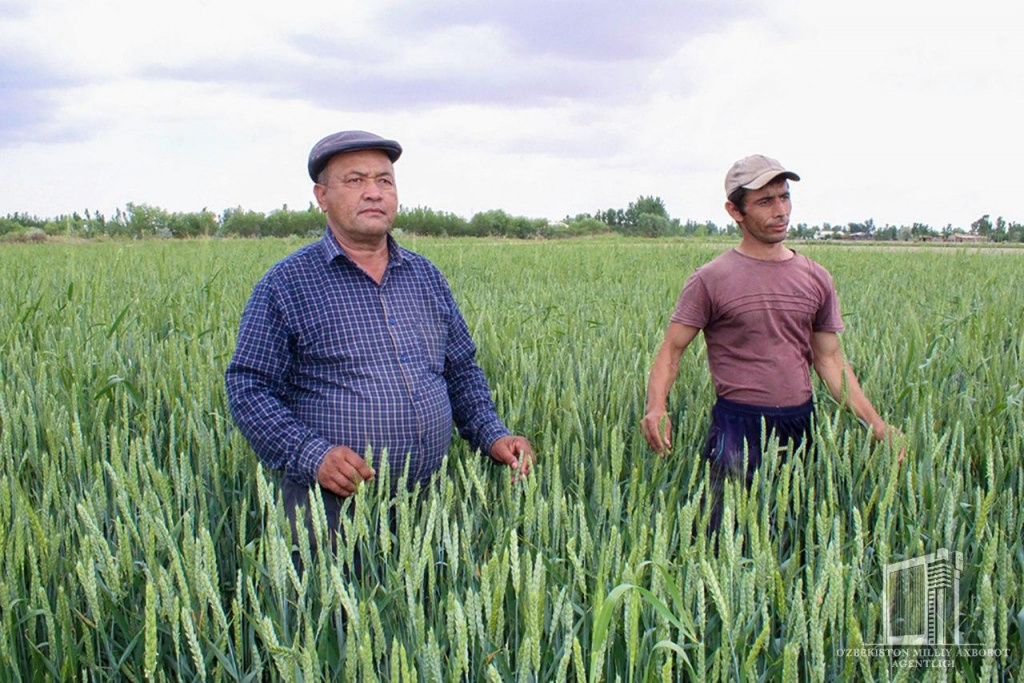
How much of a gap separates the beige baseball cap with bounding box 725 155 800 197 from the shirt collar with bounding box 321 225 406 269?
898 millimetres

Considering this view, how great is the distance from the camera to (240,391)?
1.92 metres

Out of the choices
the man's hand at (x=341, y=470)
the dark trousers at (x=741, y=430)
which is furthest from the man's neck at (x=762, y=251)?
the man's hand at (x=341, y=470)

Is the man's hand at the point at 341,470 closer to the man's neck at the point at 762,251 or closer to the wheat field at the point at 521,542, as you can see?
the wheat field at the point at 521,542

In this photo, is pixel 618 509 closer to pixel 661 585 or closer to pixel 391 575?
pixel 661 585

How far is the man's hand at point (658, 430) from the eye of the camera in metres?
2.26

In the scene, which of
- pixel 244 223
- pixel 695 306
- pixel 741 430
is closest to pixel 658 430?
pixel 741 430

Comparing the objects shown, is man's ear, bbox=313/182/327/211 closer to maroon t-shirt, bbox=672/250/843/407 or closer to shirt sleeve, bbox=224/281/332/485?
shirt sleeve, bbox=224/281/332/485

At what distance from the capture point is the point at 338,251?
1989 mm

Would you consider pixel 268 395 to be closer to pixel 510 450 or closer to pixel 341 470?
pixel 341 470

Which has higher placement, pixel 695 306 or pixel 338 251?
pixel 338 251

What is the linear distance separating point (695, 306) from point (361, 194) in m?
0.95

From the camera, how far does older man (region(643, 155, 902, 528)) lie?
7.51 ft

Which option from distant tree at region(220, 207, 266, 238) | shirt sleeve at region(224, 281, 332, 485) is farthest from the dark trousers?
distant tree at region(220, 207, 266, 238)

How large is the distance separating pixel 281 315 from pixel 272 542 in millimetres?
873
